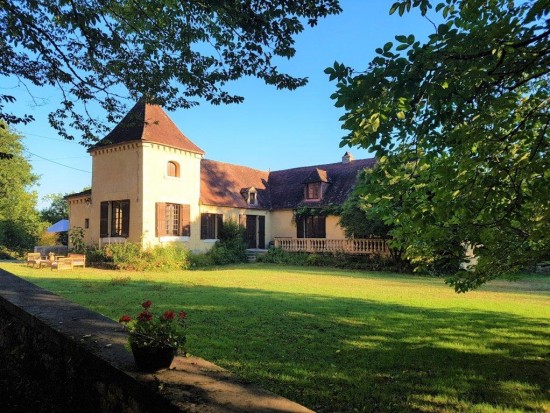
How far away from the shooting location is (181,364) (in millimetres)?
3025

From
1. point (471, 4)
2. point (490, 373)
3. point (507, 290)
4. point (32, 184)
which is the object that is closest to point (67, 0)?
point (471, 4)

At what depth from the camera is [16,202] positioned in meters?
35.3

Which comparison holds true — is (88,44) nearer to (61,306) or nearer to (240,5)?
(240,5)

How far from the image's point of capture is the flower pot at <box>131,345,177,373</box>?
9.04 feet

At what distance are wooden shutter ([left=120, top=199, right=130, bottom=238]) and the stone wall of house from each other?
53.1ft

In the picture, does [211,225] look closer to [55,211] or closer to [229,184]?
[229,184]

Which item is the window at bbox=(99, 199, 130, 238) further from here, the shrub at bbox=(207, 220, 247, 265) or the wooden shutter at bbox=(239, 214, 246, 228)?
the wooden shutter at bbox=(239, 214, 246, 228)

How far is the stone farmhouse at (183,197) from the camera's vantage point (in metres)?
21.3

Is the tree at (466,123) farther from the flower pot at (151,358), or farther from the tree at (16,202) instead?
the tree at (16,202)

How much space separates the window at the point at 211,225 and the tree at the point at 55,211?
26.0 m

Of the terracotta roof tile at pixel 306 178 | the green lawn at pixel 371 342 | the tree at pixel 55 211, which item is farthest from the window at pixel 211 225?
the tree at pixel 55 211

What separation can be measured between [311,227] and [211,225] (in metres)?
6.71

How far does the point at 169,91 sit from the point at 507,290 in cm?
1217

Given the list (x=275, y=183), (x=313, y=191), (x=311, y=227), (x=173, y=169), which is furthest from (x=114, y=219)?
(x=275, y=183)
